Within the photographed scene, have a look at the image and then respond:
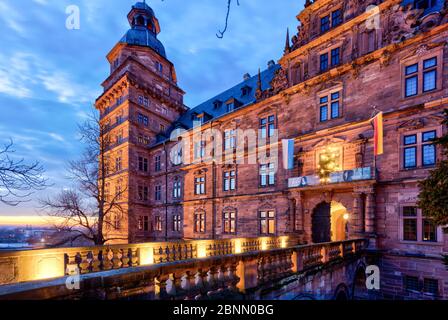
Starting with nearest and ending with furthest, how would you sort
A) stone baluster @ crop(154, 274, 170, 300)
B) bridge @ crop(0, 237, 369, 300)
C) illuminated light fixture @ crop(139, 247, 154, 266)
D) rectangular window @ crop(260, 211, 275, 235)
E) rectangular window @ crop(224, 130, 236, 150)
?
1. bridge @ crop(0, 237, 369, 300)
2. stone baluster @ crop(154, 274, 170, 300)
3. illuminated light fixture @ crop(139, 247, 154, 266)
4. rectangular window @ crop(260, 211, 275, 235)
5. rectangular window @ crop(224, 130, 236, 150)

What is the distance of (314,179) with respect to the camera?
50.1 feet

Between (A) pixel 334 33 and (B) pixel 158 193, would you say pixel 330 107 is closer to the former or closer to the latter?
(A) pixel 334 33

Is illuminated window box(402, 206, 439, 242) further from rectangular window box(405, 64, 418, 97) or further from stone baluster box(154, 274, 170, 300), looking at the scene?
stone baluster box(154, 274, 170, 300)

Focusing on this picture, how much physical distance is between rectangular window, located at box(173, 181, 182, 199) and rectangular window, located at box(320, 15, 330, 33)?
19011 millimetres

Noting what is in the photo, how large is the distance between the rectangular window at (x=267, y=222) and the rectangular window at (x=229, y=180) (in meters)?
3.74

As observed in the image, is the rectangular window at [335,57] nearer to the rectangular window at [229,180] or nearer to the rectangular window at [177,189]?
the rectangular window at [229,180]

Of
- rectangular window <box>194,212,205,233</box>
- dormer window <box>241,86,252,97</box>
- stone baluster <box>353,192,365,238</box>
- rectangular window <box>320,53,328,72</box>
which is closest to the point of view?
stone baluster <box>353,192,365,238</box>

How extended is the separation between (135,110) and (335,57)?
20916mm

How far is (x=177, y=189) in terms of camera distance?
27.1 meters

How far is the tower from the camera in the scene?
27698mm

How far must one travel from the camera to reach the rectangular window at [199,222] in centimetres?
2352

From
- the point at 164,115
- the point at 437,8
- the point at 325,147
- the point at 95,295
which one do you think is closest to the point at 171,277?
the point at 95,295

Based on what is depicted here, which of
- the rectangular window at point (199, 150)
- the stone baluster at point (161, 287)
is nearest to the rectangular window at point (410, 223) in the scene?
the stone baluster at point (161, 287)

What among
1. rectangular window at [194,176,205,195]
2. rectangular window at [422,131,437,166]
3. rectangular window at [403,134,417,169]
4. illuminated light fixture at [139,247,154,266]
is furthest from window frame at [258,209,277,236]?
illuminated light fixture at [139,247,154,266]
